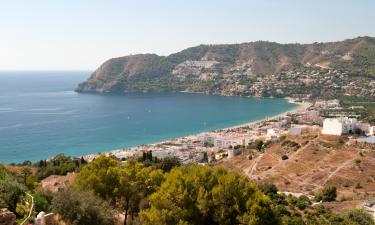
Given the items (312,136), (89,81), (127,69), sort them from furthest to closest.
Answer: (127,69)
(89,81)
(312,136)

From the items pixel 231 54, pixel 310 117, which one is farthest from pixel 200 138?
pixel 231 54

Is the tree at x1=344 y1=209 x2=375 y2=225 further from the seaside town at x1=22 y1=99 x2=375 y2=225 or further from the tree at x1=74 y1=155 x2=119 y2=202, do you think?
the tree at x1=74 y1=155 x2=119 y2=202

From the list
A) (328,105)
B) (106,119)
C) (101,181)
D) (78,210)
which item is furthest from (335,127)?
(106,119)

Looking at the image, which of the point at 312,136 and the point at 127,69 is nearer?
the point at 312,136

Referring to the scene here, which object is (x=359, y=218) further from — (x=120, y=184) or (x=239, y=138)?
(x=239, y=138)

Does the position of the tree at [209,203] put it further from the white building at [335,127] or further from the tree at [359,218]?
the white building at [335,127]

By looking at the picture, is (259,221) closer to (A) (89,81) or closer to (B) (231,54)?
(A) (89,81)

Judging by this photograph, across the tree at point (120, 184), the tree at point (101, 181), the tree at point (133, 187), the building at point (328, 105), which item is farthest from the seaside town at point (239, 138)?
the tree at point (101, 181)

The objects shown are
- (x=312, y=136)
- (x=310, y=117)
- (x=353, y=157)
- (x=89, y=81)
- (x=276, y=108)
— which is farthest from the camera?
(x=89, y=81)
